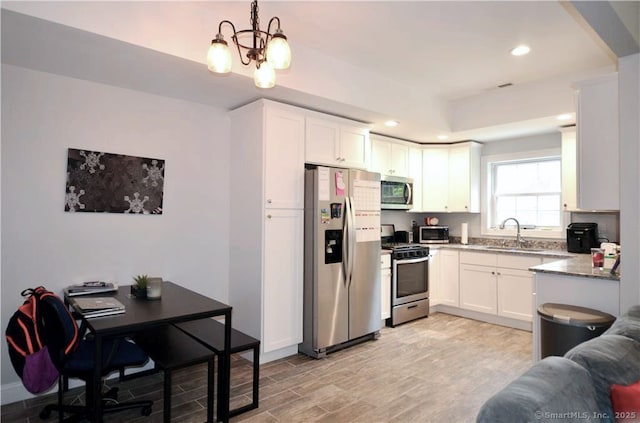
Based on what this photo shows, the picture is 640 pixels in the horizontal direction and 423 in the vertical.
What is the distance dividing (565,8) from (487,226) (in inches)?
128

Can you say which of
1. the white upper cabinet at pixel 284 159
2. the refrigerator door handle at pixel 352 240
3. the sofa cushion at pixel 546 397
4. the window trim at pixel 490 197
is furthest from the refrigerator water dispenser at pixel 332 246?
the window trim at pixel 490 197

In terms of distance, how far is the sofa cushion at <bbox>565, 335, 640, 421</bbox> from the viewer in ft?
4.42

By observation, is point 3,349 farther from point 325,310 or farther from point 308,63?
point 308,63

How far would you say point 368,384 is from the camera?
2941 mm

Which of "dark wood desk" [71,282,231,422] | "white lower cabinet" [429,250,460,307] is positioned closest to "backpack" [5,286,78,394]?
"dark wood desk" [71,282,231,422]

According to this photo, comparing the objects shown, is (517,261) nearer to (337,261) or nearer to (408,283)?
(408,283)

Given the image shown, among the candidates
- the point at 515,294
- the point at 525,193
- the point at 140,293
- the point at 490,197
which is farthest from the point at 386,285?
the point at 140,293

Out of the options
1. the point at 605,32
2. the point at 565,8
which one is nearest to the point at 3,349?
the point at 605,32

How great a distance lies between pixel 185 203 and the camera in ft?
11.5

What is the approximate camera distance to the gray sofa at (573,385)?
1074 mm

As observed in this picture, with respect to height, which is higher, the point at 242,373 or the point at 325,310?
the point at 325,310

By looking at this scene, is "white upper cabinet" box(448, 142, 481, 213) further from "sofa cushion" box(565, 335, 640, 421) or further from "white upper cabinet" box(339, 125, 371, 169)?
"sofa cushion" box(565, 335, 640, 421)

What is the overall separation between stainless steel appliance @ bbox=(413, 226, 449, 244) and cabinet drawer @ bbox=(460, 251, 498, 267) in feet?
Answer: 1.75

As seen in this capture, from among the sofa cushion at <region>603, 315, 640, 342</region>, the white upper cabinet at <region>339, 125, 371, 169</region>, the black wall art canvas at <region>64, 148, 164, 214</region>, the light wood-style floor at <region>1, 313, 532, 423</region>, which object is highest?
the white upper cabinet at <region>339, 125, 371, 169</region>
